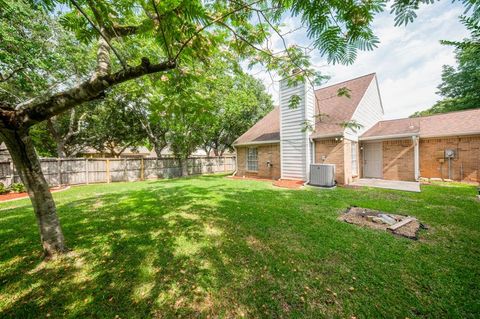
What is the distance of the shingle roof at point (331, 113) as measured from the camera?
9656 millimetres

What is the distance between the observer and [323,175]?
29.1 feet

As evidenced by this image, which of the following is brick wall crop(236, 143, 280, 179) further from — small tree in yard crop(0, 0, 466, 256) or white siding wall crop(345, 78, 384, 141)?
small tree in yard crop(0, 0, 466, 256)

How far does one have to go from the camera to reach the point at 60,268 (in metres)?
2.85

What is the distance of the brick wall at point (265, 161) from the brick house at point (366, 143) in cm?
6

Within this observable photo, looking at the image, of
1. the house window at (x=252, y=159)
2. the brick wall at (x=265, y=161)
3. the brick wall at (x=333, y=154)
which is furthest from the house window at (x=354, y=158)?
the house window at (x=252, y=159)

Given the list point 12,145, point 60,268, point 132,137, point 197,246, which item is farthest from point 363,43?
point 132,137

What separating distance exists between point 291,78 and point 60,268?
4.56 metres

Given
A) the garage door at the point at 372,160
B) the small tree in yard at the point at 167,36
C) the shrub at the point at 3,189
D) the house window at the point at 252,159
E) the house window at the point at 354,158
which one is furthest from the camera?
the house window at the point at 252,159

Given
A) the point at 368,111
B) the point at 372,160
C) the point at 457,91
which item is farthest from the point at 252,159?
the point at 457,91

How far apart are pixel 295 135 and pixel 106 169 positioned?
12925 mm

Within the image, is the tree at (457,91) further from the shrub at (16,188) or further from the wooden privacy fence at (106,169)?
the shrub at (16,188)

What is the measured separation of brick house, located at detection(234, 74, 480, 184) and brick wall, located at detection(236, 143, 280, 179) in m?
0.06

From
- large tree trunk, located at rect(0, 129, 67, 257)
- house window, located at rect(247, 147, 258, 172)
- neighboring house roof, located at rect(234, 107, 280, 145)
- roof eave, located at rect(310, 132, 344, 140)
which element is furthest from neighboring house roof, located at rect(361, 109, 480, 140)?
large tree trunk, located at rect(0, 129, 67, 257)

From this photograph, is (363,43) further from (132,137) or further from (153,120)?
(132,137)
